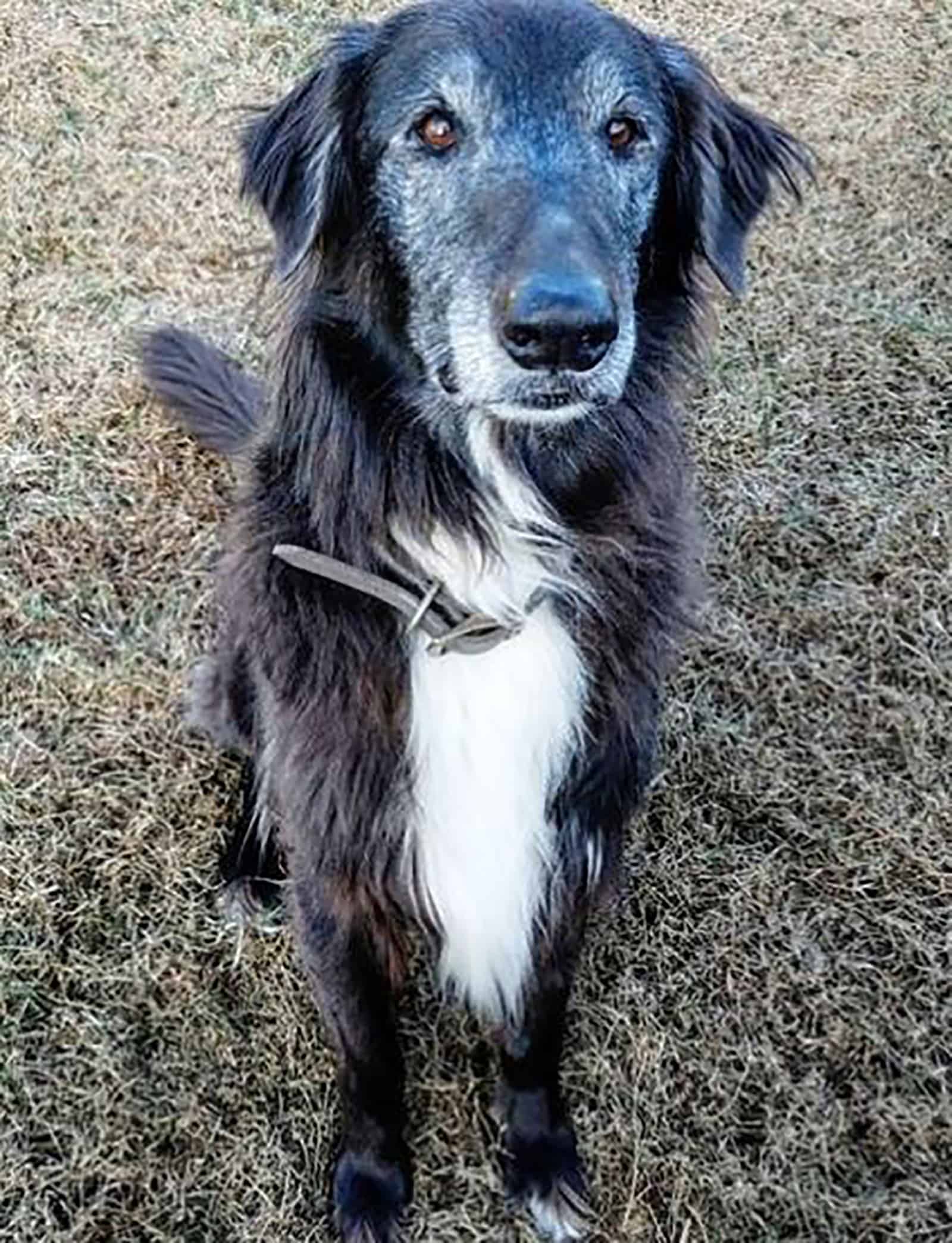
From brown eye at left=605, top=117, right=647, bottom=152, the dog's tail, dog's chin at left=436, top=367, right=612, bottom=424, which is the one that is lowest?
the dog's tail

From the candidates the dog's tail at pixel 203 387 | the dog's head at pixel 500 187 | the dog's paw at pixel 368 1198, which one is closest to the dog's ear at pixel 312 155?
the dog's head at pixel 500 187

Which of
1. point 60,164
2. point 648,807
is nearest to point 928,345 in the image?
point 648,807

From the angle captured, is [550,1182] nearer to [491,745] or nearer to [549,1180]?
[549,1180]

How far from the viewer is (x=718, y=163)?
220cm

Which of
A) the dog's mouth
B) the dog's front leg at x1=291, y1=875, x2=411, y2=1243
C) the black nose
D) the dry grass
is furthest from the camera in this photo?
the dry grass

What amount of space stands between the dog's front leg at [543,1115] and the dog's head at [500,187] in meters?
0.93

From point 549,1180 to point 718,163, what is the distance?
5.10 feet

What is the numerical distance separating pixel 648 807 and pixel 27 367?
173cm

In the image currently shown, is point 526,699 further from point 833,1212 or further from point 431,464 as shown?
point 833,1212

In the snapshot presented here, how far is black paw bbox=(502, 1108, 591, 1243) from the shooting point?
8.20ft

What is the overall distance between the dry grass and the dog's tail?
22cm

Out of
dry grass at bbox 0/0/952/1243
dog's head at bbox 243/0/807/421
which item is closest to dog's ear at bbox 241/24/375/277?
dog's head at bbox 243/0/807/421

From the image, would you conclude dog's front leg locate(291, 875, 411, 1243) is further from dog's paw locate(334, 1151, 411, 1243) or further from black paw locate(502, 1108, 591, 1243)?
black paw locate(502, 1108, 591, 1243)

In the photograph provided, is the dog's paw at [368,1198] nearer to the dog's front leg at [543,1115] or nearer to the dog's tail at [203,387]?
the dog's front leg at [543,1115]
